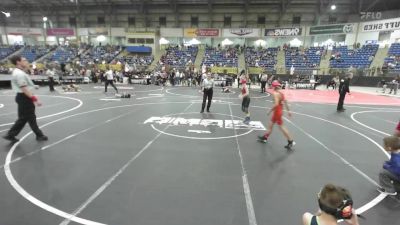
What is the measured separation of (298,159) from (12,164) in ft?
19.8

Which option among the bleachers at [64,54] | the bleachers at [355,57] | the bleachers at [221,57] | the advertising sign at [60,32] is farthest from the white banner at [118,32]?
the bleachers at [355,57]

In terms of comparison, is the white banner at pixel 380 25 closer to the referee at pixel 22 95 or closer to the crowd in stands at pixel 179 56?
the crowd in stands at pixel 179 56

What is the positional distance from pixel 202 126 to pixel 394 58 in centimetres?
3078

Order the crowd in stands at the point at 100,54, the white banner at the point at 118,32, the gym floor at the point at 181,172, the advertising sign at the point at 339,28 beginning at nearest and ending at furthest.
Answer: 1. the gym floor at the point at 181,172
2. the advertising sign at the point at 339,28
3. the crowd in stands at the point at 100,54
4. the white banner at the point at 118,32

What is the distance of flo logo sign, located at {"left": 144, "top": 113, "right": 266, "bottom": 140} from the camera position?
329 inches

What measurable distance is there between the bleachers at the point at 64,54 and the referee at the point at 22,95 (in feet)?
124

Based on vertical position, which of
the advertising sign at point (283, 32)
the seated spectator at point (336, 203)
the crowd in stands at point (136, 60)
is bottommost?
the seated spectator at point (336, 203)

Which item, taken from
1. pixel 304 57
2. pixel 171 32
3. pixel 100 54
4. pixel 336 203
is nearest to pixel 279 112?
pixel 336 203

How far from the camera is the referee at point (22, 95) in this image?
6660mm

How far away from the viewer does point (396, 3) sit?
3362cm

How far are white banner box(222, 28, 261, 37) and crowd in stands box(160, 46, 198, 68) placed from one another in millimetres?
4997

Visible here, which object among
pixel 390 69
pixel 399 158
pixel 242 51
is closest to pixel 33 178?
pixel 399 158

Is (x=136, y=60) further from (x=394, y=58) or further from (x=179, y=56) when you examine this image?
(x=394, y=58)

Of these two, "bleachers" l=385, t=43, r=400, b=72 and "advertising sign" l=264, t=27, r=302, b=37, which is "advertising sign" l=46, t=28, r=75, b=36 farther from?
"bleachers" l=385, t=43, r=400, b=72
